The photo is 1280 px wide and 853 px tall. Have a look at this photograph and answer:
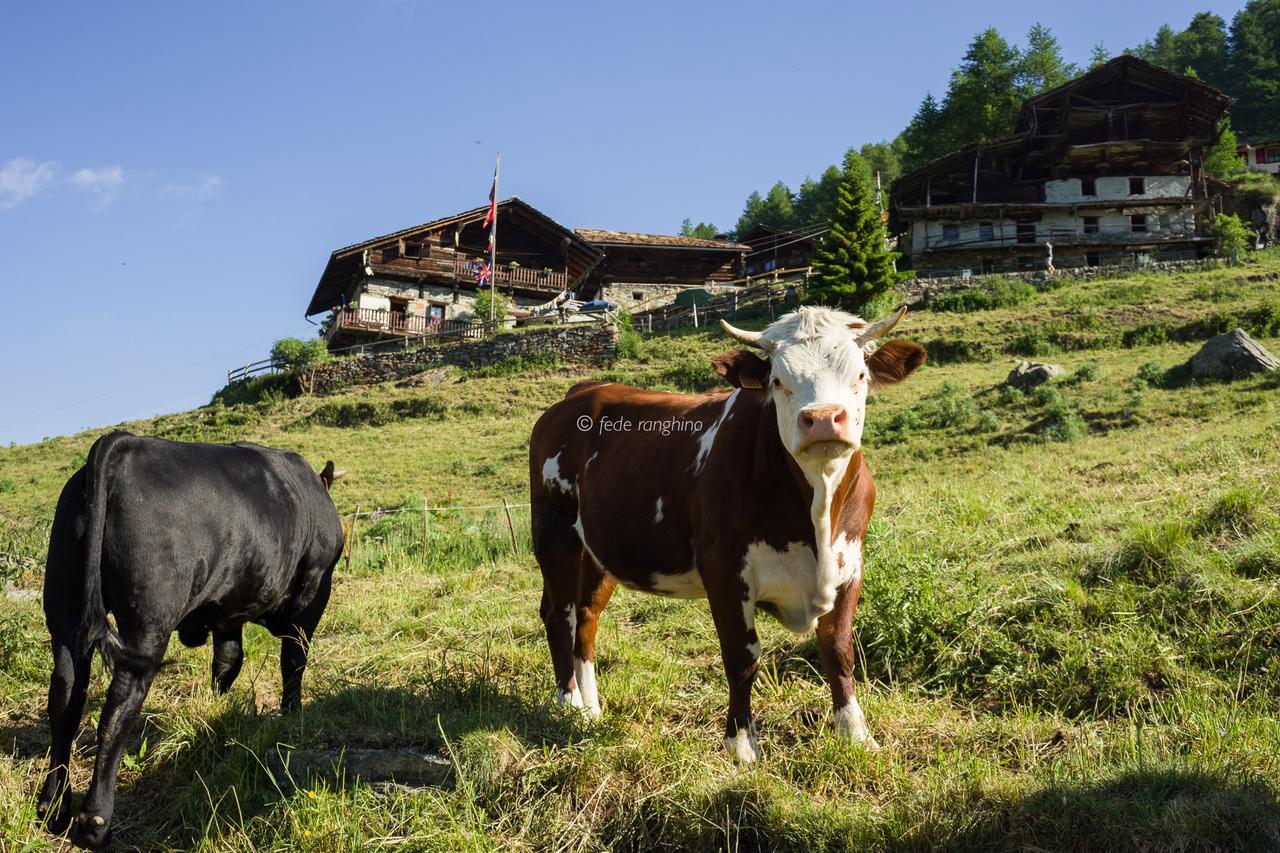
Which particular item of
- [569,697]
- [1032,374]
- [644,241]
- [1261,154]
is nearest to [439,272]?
[644,241]

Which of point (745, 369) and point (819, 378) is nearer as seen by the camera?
point (819, 378)

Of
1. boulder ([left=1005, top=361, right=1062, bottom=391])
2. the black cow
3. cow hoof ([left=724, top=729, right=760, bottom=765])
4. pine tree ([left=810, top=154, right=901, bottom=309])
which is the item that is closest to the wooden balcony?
pine tree ([left=810, top=154, right=901, bottom=309])

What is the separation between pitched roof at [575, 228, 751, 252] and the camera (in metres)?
49.2

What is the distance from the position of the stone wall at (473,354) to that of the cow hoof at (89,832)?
102ft

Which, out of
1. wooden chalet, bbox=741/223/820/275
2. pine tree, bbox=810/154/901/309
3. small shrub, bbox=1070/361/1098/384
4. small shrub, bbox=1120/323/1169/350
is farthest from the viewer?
wooden chalet, bbox=741/223/820/275

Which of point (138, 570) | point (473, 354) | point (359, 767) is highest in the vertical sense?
point (473, 354)

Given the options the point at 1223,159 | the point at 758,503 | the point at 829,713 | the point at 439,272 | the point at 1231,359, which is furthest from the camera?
the point at 1223,159

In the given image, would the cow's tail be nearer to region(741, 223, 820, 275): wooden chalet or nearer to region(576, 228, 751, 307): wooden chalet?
region(576, 228, 751, 307): wooden chalet

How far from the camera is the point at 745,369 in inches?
167

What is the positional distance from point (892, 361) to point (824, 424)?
0.87 meters

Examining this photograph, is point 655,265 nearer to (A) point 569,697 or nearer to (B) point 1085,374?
(B) point 1085,374

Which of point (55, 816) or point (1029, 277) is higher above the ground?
point (1029, 277)

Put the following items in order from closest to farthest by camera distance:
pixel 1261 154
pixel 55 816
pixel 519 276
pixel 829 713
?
pixel 55 816
pixel 829 713
pixel 519 276
pixel 1261 154

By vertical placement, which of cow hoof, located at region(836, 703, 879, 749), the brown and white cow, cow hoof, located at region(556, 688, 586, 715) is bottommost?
cow hoof, located at region(556, 688, 586, 715)
